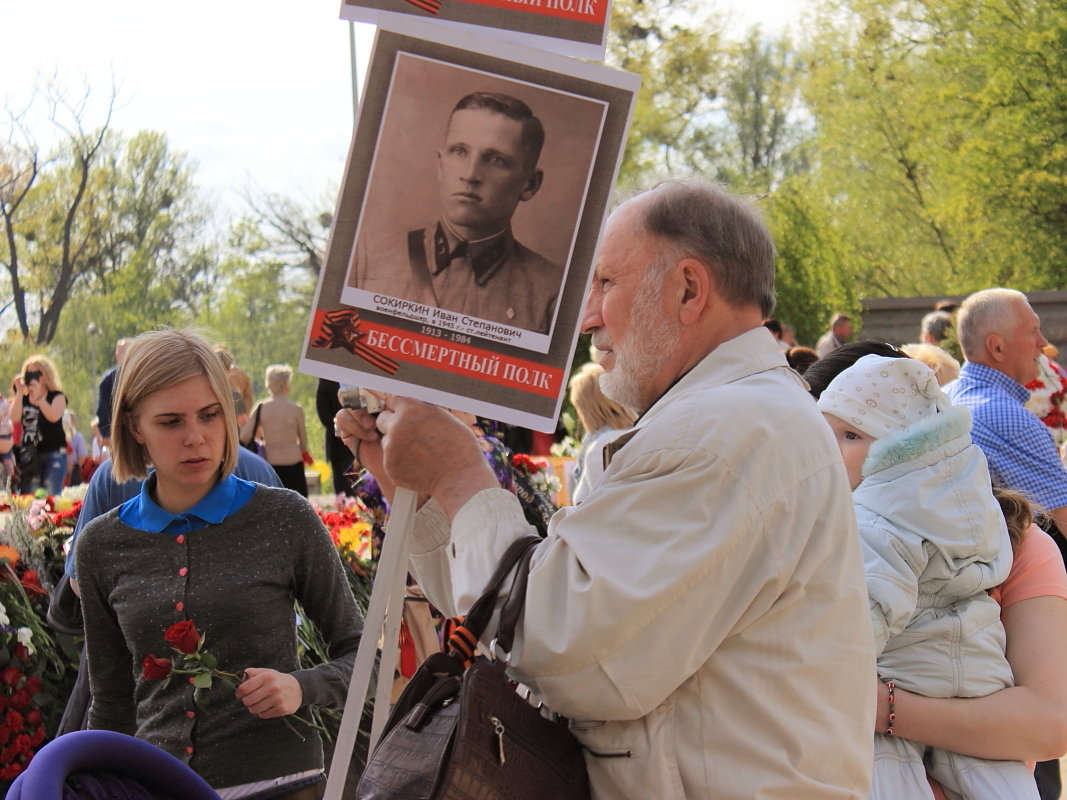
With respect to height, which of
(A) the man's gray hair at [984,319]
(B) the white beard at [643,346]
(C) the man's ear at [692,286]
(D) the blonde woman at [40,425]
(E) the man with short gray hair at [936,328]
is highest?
(E) the man with short gray hair at [936,328]

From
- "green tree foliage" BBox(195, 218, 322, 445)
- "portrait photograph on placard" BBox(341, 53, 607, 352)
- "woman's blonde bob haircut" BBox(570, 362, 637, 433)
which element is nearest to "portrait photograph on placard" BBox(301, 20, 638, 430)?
"portrait photograph on placard" BBox(341, 53, 607, 352)

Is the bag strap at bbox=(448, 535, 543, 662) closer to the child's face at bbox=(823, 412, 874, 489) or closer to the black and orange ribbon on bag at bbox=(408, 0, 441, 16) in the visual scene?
the black and orange ribbon on bag at bbox=(408, 0, 441, 16)

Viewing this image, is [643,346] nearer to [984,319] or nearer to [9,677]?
[9,677]

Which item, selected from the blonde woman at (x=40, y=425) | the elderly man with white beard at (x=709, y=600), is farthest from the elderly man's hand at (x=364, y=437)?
the blonde woman at (x=40, y=425)

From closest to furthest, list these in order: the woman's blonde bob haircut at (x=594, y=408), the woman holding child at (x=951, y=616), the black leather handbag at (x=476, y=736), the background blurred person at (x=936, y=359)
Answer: the black leather handbag at (x=476, y=736)
the woman holding child at (x=951, y=616)
the background blurred person at (x=936, y=359)
the woman's blonde bob haircut at (x=594, y=408)

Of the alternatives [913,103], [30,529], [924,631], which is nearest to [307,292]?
[913,103]

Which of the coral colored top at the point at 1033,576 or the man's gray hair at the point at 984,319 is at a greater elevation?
the man's gray hair at the point at 984,319

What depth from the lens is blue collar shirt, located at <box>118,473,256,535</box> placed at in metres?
2.96

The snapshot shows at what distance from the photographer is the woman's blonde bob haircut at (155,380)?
10.2ft

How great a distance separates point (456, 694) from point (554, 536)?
0.94 ft

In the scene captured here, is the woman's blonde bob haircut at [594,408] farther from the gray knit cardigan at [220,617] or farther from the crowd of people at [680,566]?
the gray knit cardigan at [220,617]

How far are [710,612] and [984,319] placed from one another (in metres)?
3.90

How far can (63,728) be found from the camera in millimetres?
3271

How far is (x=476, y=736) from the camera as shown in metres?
1.80
